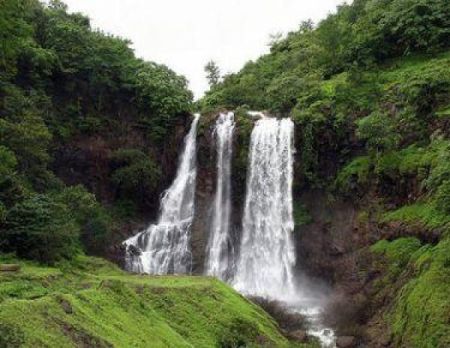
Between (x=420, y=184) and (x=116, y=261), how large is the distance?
1621 centimetres

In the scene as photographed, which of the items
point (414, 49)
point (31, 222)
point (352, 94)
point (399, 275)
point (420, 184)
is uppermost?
point (414, 49)

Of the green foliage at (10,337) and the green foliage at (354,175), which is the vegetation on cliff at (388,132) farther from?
the green foliage at (10,337)

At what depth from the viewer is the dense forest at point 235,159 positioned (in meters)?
18.0

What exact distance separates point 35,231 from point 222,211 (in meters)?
15.6

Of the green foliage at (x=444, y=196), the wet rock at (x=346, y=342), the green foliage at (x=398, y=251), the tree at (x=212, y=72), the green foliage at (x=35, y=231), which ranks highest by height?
the tree at (x=212, y=72)

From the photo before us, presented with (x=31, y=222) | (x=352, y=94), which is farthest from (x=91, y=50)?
(x=31, y=222)

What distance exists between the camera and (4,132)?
83.8 ft

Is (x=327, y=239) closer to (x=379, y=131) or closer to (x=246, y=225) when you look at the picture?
(x=246, y=225)

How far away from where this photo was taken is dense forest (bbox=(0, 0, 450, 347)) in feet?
59.1

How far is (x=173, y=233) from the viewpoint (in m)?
33.0

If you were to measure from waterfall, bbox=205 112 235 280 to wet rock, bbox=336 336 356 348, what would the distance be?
10.5 metres

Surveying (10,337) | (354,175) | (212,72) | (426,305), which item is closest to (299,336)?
(426,305)

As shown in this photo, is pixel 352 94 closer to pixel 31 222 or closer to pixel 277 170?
pixel 277 170

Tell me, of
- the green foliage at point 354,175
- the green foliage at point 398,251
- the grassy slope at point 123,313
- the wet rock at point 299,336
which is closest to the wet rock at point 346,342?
the wet rock at point 299,336
